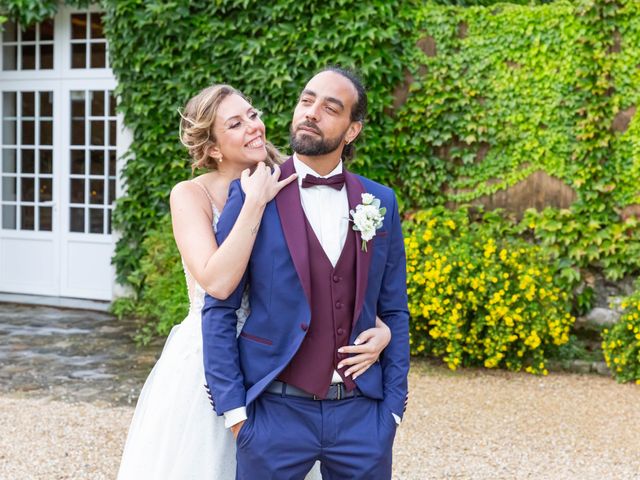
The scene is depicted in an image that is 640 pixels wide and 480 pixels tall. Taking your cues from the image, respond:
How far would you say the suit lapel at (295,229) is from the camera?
2.37 meters

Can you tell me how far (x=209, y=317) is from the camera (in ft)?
7.88

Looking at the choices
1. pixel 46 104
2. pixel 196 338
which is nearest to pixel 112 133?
pixel 46 104

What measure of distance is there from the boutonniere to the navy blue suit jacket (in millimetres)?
48

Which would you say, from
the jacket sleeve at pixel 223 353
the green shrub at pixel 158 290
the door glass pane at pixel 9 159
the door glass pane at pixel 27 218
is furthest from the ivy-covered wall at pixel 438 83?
the jacket sleeve at pixel 223 353

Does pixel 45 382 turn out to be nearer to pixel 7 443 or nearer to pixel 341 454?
pixel 7 443

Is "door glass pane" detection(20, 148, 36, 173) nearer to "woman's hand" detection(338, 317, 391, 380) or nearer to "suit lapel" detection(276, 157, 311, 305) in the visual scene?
"suit lapel" detection(276, 157, 311, 305)

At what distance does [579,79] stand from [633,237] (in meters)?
1.32

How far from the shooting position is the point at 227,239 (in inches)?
94.2

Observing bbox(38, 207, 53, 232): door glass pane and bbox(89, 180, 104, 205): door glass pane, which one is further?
bbox(38, 207, 53, 232): door glass pane

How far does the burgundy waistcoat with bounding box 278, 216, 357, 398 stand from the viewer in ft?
7.84

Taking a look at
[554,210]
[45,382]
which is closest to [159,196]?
[45,382]

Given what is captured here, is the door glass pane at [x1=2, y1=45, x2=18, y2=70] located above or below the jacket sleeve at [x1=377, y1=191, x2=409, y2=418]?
above

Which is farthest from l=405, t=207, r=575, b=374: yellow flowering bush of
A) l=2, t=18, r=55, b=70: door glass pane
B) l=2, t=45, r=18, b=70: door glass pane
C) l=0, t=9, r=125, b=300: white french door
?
l=2, t=45, r=18, b=70: door glass pane

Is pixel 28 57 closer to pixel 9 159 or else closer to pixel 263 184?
pixel 9 159
